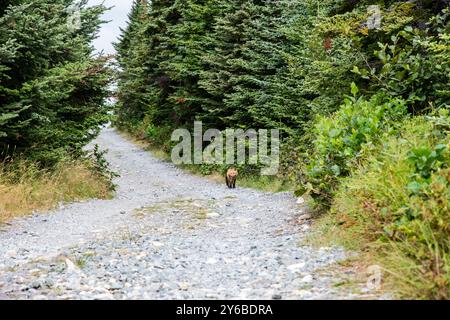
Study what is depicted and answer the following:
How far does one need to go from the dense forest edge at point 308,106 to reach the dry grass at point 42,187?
37 mm

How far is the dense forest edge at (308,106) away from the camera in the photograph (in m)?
4.31

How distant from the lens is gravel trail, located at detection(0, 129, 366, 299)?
4.18 metres

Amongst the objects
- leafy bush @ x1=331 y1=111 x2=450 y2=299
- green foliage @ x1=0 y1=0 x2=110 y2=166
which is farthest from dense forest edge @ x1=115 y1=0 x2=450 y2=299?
green foliage @ x1=0 y1=0 x2=110 y2=166

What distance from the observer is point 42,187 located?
10008 mm

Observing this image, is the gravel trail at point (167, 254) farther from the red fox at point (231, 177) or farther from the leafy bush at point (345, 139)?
the red fox at point (231, 177)

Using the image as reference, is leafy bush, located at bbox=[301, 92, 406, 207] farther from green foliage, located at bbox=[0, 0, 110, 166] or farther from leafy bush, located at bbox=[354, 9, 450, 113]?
green foliage, located at bbox=[0, 0, 110, 166]

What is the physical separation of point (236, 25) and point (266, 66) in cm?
248

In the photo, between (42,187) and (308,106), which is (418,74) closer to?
(308,106)

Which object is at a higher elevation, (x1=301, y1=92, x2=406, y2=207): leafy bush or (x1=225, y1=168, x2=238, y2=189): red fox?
(x1=301, y1=92, x2=406, y2=207): leafy bush

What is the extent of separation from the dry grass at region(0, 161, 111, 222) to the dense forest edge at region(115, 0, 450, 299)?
5.46 meters

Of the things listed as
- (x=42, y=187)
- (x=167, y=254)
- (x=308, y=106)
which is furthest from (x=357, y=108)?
(x=42, y=187)

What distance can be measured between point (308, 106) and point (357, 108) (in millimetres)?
5860

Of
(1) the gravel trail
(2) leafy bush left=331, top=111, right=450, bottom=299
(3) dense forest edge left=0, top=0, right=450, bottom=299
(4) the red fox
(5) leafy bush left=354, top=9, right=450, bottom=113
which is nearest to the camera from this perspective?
(2) leafy bush left=331, top=111, right=450, bottom=299
